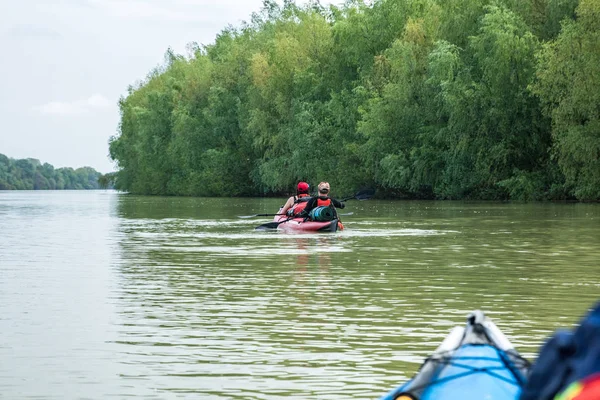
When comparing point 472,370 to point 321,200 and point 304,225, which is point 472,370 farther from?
point 304,225

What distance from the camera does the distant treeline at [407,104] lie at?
49.2 meters

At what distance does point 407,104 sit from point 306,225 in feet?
114

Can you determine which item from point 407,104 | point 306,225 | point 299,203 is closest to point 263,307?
point 306,225

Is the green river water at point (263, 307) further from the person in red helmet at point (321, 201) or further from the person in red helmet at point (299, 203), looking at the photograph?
the person in red helmet at point (299, 203)

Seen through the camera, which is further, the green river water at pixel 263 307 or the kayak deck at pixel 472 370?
the green river water at pixel 263 307

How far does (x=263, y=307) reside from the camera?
12.6 meters

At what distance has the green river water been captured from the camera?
8234 mm

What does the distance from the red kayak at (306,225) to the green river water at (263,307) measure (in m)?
1.46

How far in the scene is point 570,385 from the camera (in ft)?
7.93

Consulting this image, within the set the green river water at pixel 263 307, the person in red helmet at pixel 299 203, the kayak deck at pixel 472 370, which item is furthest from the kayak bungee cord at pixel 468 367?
the person in red helmet at pixel 299 203

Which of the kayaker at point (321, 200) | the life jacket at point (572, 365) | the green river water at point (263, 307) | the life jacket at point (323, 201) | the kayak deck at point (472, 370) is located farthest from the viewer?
the life jacket at point (323, 201)

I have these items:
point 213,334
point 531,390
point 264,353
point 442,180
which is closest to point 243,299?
point 213,334

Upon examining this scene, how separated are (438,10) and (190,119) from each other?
110 ft

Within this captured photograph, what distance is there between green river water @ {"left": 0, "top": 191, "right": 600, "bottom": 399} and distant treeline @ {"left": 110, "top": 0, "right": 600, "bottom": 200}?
24007mm
